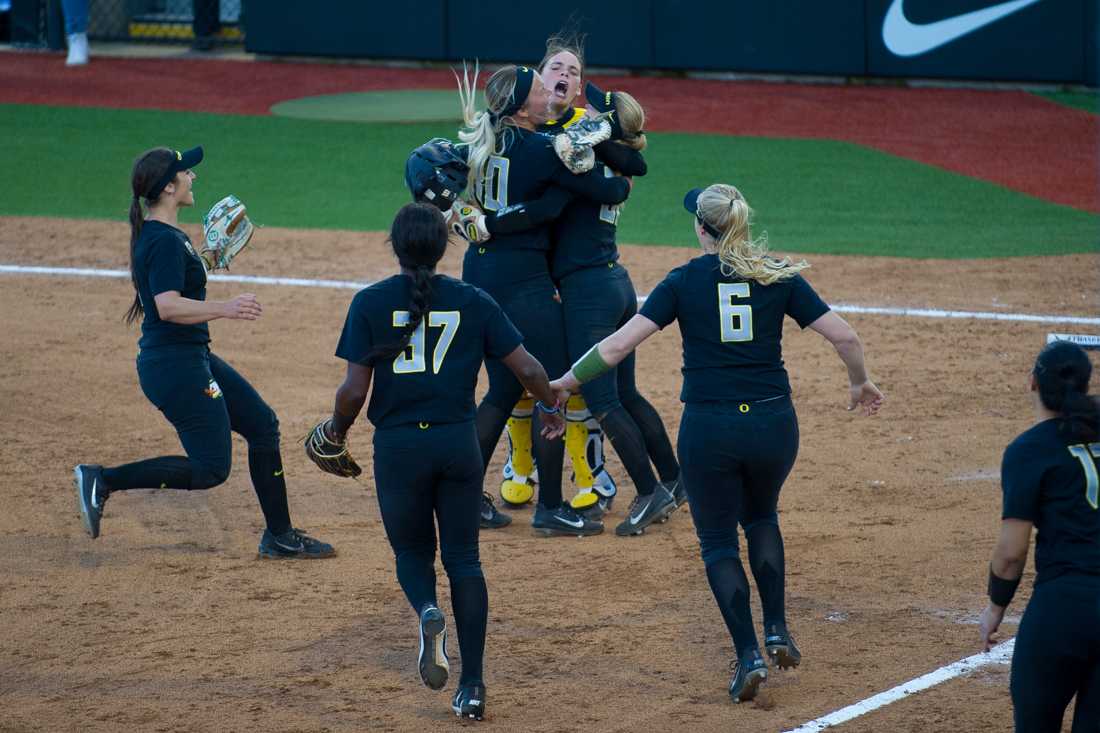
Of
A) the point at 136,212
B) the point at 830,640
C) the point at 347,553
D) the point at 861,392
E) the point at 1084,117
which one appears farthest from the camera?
the point at 1084,117

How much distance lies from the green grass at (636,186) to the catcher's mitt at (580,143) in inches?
243

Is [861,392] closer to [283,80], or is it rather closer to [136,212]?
[136,212]

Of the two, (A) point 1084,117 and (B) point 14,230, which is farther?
(A) point 1084,117

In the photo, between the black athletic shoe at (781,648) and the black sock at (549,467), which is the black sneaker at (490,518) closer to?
the black sock at (549,467)

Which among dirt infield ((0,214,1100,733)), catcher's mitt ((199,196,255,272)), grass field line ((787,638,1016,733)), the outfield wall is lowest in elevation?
grass field line ((787,638,1016,733))

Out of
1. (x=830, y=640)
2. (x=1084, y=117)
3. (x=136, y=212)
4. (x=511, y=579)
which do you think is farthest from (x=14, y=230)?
(x=1084, y=117)

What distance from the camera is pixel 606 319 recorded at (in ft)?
24.1

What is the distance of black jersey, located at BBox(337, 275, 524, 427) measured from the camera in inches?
→ 208

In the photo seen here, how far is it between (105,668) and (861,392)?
126 inches

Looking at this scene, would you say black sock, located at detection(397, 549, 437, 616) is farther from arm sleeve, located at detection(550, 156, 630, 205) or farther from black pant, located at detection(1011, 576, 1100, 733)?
arm sleeve, located at detection(550, 156, 630, 205)

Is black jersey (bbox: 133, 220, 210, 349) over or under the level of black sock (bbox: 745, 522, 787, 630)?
over

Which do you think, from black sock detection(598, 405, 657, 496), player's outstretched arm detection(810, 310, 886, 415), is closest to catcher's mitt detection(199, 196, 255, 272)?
black sock detection(598, 405, 657, 496)

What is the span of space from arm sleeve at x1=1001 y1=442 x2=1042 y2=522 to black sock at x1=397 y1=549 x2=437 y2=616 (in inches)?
83.3

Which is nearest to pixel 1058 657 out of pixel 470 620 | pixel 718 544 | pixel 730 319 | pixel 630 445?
pixel 718 544
